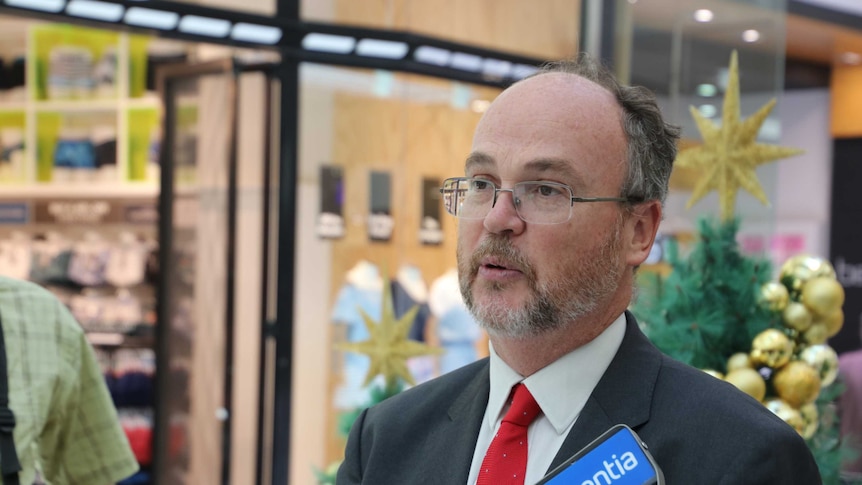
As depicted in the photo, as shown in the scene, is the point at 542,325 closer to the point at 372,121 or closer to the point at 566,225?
the point at 566,225

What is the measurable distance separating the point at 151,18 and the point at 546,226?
11.2 feet

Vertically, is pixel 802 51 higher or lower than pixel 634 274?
higher

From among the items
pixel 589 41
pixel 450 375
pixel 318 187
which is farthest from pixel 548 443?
pixel 589 41

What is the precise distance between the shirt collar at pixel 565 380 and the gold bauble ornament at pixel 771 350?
100 cm

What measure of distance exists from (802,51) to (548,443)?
21.9 feet

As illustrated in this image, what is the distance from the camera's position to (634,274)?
136 centimetres

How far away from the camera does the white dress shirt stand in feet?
3.81

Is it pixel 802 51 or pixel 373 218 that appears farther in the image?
pixel 802 51

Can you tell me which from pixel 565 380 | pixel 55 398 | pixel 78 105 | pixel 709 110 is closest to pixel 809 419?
pixel 565 380

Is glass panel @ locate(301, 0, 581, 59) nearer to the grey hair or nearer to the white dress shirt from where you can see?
the grey hair

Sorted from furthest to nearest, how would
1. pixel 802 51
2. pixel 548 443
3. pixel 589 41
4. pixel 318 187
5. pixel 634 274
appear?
pixel 802 51 < pixel 589 41 < pixel 318 187 < pixel 634 274 < pixel 548 443

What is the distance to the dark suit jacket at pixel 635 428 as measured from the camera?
1.03m

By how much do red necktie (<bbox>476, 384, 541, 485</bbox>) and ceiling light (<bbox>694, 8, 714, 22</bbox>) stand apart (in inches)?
123

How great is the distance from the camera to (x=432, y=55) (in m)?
5.07
